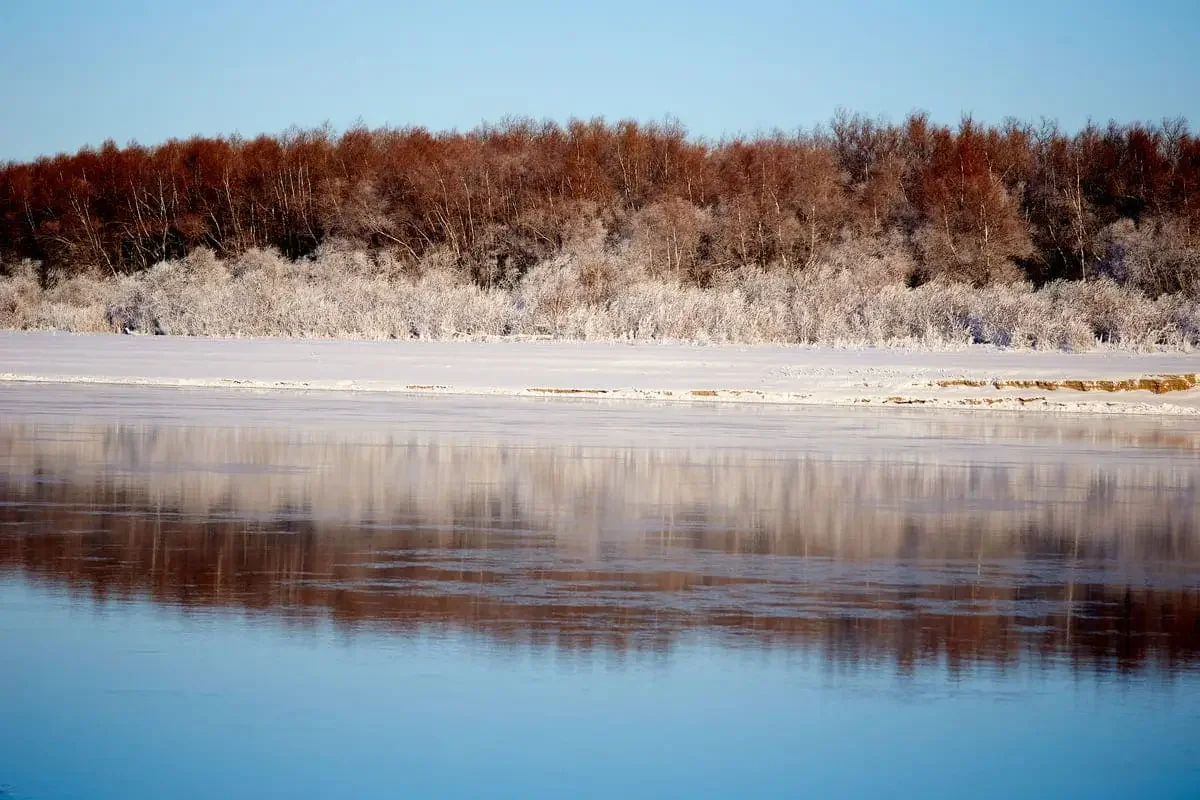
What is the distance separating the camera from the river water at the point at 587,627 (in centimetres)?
489

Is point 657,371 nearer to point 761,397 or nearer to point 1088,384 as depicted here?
Answer: point 761,397

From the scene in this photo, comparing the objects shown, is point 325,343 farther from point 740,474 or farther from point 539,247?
point 539,247

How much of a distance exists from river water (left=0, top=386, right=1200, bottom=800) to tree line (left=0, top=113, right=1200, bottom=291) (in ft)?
132

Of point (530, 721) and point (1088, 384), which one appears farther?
point (1088, 384)

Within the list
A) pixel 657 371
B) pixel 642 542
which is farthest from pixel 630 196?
pixel 642 542

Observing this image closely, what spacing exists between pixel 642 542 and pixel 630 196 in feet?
183

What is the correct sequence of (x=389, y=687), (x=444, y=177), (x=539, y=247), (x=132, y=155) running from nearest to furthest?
(x=389, y=687) → (x=539, y=247) → (x=444, y=177) → (x=132, y=155)

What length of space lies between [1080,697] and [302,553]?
447 cm

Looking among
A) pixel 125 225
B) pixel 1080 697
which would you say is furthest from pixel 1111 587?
pixel 125 225

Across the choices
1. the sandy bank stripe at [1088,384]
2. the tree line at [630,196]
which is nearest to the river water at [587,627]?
the sandy bank stripe at [1088,384]

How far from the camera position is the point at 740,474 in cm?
1269

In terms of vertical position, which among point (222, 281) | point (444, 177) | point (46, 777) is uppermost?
point (444, 177)

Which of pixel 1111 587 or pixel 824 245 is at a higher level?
pixel 824 245

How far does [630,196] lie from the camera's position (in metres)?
64.0
